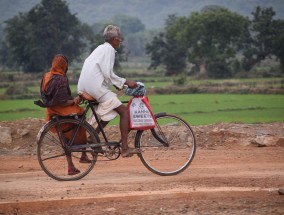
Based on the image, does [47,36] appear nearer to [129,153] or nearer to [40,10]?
[40,10]

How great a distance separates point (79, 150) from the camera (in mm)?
8820

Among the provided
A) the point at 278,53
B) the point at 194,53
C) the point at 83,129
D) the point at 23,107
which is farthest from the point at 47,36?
the point at 83,129

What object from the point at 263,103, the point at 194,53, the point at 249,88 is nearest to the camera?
the point at 263,103

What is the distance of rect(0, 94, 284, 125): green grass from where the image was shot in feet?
88.2

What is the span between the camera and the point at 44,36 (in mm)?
74438

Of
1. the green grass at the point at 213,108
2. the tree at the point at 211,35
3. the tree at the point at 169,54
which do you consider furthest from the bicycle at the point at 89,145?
the tree at the point at 169,54

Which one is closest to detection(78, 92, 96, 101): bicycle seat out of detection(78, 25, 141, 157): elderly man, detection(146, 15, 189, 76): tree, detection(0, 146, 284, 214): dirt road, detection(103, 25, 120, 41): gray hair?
detection(78, 25, 141, 157): elderly man

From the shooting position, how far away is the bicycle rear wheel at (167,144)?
893 centimetres

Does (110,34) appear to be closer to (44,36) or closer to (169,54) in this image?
(44,36)

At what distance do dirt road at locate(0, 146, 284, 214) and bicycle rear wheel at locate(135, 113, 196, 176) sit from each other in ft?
0.51

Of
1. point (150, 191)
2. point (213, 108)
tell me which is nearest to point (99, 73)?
point (150, 191)

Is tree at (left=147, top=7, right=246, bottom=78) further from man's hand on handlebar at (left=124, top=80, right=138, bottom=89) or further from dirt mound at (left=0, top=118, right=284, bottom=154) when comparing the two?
man's hand on handlebar at (left=124, top=80, right=138, bottom=89)

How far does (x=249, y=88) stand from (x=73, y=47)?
39074mm

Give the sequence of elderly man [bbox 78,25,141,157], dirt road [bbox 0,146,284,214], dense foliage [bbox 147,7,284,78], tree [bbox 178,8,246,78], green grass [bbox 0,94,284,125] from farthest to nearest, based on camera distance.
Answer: dense foliage [bbox 147,7,284,78] < tree [bbox 178,8,246,78] < green grass [bbox 0,94,284,125] < elderly man [bbox 78,25,141,157] < dirt road [bbox 0,146,284,214]
